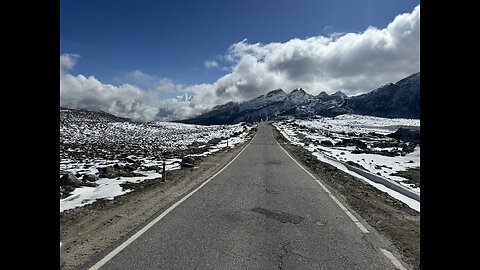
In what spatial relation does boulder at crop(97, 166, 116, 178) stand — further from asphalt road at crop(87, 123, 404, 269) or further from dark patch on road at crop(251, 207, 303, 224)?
→ dark patch on road at crop(251, 207, 303, 224)

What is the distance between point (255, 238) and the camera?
6.56m

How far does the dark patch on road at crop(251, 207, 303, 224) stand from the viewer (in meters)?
8.02

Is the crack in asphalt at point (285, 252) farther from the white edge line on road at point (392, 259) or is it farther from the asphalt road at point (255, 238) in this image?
the white edge line on road at point (392, 259)

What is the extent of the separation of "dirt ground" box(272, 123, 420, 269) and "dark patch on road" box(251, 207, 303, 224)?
5.62ft

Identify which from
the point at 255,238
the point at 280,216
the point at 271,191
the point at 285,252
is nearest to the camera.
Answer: the point at 285,252

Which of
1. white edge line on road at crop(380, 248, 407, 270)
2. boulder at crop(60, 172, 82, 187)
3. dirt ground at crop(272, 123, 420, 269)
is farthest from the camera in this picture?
boulder at crop(60, 172, 82, 187)

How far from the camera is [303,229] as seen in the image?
23.8 feet

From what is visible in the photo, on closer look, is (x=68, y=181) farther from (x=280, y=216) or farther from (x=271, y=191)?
(x=280, y=216)

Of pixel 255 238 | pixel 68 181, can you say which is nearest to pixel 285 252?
pixel 255 238

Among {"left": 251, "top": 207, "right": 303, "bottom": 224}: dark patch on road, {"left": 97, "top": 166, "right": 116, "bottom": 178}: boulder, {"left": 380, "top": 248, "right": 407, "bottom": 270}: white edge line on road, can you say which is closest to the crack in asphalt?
{"left": 380, "top": 248, "right": 407, "bottom": 270}: white edge line on road

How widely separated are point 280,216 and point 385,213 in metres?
2.91

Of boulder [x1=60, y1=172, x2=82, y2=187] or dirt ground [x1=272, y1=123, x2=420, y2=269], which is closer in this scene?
dirt ground [x1=272, y1=123, x2=420, y2=269]
